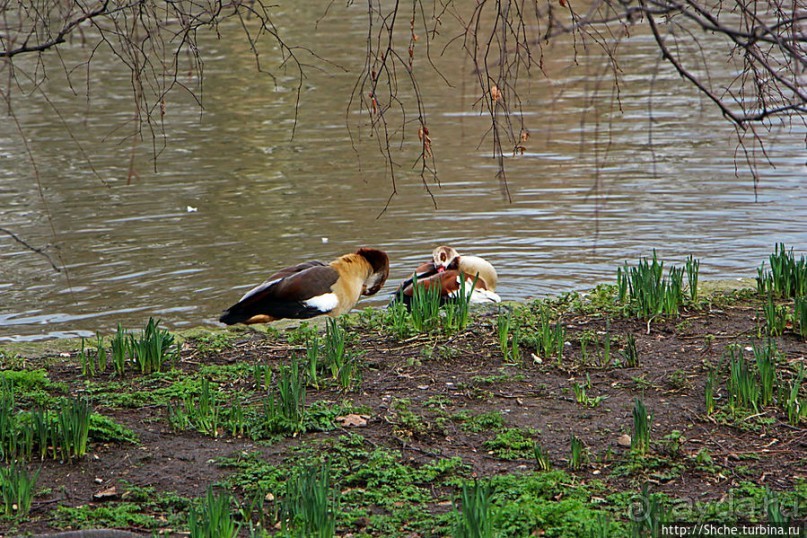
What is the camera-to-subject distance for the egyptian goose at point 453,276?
6734 millimetres

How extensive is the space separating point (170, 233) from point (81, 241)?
84 cm

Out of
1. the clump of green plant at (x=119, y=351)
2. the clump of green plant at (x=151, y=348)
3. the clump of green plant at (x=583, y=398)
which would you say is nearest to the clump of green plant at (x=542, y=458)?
the clump of green plant at (x=583, y=398)

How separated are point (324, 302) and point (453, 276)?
897 millimetres

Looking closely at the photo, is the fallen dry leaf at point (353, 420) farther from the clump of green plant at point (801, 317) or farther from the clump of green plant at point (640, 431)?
the clump of green plant at point (801, 317)

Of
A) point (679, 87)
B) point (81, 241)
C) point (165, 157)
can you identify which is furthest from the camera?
point (679, 87)

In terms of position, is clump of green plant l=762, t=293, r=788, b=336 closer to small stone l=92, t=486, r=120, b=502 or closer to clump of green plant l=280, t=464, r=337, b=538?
clump of green plant l=280, t=464, r=337, b=538

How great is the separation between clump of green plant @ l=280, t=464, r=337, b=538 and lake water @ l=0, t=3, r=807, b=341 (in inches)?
120

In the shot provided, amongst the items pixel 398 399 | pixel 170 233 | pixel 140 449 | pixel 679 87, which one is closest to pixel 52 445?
pixel 140 449

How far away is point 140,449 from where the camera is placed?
438cm

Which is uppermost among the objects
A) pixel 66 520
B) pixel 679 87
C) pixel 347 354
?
pixel 679 87

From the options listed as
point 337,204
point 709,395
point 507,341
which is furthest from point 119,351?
point 337,204

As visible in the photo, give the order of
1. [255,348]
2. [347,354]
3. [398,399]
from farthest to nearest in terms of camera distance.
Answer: [255,348] → [347,354] → [398,399]

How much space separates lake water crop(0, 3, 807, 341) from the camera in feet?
27.5

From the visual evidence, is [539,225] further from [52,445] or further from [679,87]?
[679,87]
